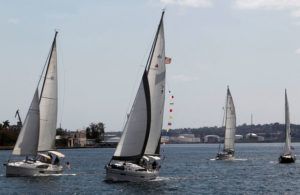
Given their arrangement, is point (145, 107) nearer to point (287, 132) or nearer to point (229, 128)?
point (287, 132)

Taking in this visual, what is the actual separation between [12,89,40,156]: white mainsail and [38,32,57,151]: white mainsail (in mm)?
584

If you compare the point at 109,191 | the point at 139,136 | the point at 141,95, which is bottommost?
the point at 109,191

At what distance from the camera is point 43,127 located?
71438mm

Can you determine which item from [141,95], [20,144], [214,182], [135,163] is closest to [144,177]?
[135,163]

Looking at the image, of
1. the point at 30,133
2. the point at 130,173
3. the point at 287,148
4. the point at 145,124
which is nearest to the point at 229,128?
the point at 287,148

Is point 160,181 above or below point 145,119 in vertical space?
below

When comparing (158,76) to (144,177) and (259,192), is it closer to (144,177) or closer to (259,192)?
(144,177)

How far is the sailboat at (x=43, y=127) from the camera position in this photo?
70000 millimetres

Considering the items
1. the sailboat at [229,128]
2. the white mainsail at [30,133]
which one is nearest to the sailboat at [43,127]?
the white mainsail at [30,133]

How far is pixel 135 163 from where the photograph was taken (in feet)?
200

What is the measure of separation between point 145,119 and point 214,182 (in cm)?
1316

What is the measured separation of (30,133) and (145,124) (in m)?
15.5

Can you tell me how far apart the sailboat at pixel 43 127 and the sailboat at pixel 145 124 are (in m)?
11.2

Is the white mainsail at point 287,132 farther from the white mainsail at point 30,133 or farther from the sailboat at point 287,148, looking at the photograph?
the white mainsail at point 30,133
